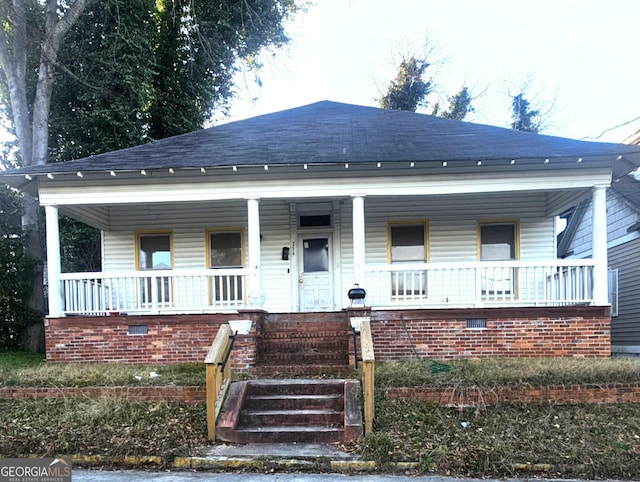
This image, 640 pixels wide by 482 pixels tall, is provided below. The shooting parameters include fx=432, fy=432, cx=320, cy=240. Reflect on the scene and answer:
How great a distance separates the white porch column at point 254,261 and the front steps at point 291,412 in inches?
76.8

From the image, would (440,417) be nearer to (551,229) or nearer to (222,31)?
(551,229)

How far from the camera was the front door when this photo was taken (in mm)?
10156

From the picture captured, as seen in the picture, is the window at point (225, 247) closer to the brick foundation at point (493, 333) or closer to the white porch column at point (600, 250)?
the brick foundation at point (493, 333)

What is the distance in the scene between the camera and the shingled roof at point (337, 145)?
8055mm

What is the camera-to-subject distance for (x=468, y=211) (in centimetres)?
1011

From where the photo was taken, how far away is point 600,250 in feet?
25.8

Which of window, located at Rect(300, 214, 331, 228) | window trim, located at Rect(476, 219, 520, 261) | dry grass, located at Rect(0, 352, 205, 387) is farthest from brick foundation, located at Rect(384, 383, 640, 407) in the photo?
window, located at Rect(300, 214, 331, 228)

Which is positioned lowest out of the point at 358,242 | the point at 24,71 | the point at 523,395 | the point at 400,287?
the point at 523,395

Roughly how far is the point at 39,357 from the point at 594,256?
11.5m

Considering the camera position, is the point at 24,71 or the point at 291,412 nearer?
the point at 291,412

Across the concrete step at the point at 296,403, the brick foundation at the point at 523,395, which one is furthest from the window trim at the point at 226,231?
the concrete step at the point at 296,403

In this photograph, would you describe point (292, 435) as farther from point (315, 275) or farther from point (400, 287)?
point (400, 287)

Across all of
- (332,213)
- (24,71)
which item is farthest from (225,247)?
(24,71)

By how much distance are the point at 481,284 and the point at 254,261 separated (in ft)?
16.7
